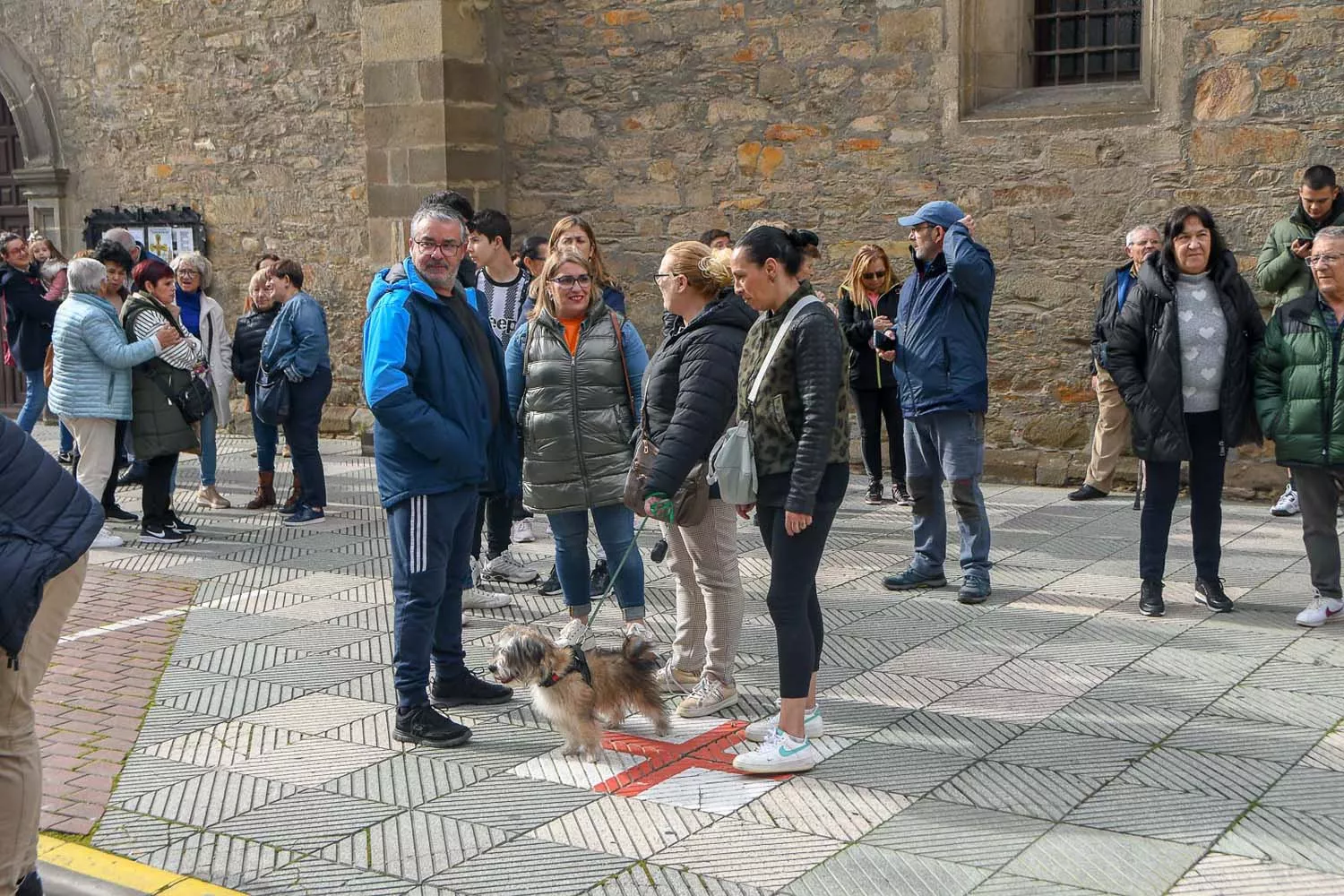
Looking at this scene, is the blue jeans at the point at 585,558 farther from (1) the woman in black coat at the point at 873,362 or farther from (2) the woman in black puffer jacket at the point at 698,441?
(1) the woman in black coat at the point at 873,362

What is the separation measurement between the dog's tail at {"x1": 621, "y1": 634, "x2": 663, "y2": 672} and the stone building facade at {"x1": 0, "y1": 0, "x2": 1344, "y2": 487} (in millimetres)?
6239

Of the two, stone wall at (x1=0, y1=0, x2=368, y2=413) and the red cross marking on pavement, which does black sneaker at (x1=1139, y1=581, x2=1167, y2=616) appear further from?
stone wall at (x1=0, y1=0, x2=368, y2=413)

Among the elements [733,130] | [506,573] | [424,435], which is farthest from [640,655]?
[733,130]

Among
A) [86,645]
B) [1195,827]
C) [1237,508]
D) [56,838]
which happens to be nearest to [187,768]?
[56,838]

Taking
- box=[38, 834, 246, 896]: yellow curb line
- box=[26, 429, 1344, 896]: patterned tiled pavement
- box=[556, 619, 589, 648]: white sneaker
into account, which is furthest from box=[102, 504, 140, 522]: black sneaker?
box=[38, 834, 246, 896]: yellow curb line

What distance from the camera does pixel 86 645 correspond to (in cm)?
689

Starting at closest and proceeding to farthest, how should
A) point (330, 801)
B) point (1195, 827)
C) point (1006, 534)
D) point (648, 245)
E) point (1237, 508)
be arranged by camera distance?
point (1195, 827) < point (330, 801) < point (1006, 534) < point (1237, 508) < point (648, 245)

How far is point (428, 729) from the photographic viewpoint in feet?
17.4

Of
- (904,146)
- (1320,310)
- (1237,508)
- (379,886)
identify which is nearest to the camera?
(379,886)

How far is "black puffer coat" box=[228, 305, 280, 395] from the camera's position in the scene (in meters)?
10.3

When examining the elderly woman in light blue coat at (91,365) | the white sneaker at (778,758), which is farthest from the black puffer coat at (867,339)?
the white sneaker at (778,758)

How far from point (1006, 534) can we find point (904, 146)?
3.59 meters

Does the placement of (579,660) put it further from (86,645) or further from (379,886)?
(86,645)

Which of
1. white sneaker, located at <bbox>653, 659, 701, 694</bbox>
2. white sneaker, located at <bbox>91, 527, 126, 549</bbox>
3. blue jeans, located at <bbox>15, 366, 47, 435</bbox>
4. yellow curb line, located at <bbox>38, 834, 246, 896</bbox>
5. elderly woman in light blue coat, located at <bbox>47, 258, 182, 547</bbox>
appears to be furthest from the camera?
blue jeans, located at <bbox>15, 366, 47, 435</bbox>
